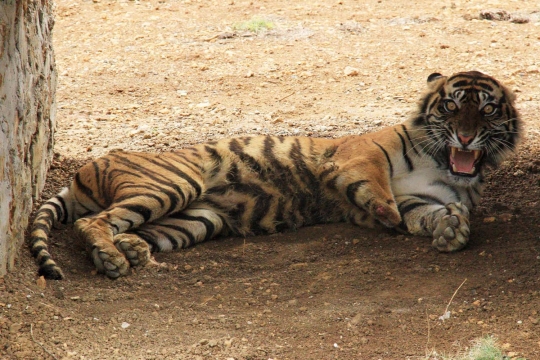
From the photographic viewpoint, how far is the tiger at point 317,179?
489cm

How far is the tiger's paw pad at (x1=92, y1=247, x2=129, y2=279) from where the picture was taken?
4.32 m

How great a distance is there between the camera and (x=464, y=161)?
5.12m

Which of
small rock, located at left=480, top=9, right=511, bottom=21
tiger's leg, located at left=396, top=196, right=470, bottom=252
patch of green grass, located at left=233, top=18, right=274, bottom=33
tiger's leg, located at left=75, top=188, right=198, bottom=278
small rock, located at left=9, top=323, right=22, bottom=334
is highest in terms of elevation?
small rock, located at left=9, top=323, right=22, bottom=334

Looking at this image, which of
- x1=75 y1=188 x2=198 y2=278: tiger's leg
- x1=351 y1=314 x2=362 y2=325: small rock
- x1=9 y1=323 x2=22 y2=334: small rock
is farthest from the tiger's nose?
x1=9 y1=323 x2=22 y2=334: small rock

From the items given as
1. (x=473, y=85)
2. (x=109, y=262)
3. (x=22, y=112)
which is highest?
(x=22, y=112)

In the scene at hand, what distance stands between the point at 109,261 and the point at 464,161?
99.5 inches

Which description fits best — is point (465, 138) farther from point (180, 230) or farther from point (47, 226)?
point (47, 226)

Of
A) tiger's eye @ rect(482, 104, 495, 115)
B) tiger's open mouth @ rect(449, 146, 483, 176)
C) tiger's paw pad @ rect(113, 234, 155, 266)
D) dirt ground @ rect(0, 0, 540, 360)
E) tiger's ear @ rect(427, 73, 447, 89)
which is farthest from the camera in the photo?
tiger's ear @ rect(427, 73, 447, 89)

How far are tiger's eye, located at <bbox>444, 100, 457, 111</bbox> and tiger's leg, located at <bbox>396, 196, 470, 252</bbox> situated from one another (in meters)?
0.65

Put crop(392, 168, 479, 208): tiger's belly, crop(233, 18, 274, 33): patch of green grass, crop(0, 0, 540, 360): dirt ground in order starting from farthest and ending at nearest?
crop(233, 18, 274, 33): patch of green grass → crop(392, 168, 479, 208): tiger's belly → crop(0, 0, 540, 360): dirt ground

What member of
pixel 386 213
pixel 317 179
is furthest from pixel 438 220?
pixel 317 179

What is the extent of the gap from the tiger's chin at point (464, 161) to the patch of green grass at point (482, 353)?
1.91 meters

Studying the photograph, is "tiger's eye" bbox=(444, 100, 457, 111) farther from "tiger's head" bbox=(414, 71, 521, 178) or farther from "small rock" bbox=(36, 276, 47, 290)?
"small rock" bbox=(36, 276, 47, 290)

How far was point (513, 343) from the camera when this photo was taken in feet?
11.1
